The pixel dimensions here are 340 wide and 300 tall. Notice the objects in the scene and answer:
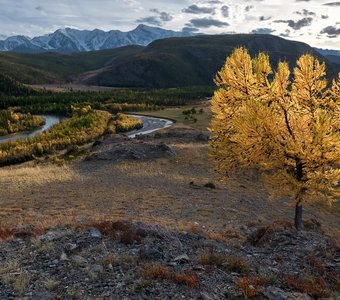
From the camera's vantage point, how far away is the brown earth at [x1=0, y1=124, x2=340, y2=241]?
2703cm

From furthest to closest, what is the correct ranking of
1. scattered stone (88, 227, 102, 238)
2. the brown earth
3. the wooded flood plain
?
the wooded flood plain < the brown earth < scattered stone (88, 227, 102, 238)

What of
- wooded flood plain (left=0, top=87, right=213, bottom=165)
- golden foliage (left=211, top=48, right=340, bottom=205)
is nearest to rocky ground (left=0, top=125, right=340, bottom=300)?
golden foliage (left=211, top=48, right=340, bottom=205)

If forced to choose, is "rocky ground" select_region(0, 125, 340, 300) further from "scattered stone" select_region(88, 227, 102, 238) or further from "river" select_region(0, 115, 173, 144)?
"river" select_region(0, 115, 173, 144)

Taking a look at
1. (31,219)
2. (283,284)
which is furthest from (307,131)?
(31,219)

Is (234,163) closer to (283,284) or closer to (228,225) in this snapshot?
(228,225)

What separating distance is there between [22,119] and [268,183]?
85439mm

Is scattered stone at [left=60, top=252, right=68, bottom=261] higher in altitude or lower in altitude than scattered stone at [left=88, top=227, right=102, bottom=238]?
higher

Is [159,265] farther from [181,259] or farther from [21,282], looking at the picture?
[21,282]

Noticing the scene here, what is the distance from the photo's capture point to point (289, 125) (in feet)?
65.5

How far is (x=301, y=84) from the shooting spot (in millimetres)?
21391

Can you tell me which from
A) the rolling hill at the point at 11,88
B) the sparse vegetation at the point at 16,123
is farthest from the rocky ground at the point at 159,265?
the rolling hill at the point at 11,88

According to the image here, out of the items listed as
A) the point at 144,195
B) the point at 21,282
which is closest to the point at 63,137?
the point at 144,195

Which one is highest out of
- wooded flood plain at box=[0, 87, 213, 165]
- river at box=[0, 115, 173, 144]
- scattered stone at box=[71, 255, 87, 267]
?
scattered stone at box=[71, 255, 87, 267]

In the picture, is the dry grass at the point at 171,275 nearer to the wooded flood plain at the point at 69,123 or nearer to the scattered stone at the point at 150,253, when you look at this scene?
the scattered stone at the point at 150,253
